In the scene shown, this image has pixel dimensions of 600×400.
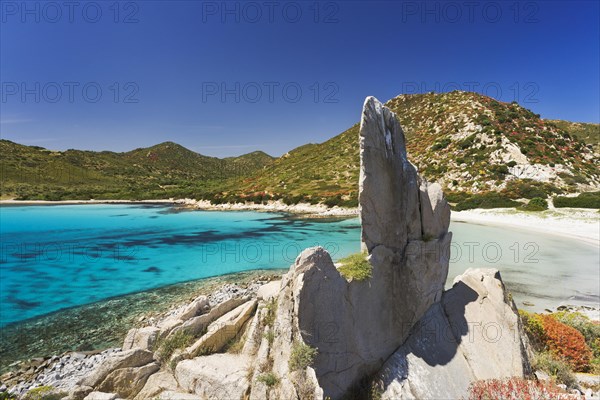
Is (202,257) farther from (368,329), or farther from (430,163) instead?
(430,163)

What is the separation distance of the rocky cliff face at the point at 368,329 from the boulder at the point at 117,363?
0.03 meters

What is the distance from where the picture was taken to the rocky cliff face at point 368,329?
8.35 metres

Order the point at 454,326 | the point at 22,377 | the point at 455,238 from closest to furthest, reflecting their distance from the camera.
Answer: the point at 454,326 < the point at 22,377 < the point at 455,238

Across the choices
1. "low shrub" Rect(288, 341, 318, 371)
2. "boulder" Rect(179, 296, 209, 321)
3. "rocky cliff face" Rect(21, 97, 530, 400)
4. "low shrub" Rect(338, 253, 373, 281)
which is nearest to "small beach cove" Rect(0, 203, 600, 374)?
"boulder" Rect(179, 296, 209, 321)

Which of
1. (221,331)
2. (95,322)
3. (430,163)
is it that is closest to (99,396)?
(221,331)

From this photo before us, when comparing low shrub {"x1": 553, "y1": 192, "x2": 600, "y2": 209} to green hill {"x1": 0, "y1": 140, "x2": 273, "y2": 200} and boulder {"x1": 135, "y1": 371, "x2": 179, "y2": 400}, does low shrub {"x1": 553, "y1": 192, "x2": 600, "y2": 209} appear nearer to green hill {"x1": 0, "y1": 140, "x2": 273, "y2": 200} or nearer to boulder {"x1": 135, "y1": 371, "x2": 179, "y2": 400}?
boulder {"x1": 135, "y1": 371, "x2": 179, "y2": 400}

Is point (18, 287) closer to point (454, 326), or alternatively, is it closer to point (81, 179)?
point (454, 326)

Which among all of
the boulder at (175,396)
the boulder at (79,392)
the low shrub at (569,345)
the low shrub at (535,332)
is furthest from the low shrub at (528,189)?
the boulder at (79,392)

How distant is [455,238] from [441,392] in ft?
101

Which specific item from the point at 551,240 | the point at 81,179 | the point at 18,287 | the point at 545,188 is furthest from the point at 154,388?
the point at 81,179

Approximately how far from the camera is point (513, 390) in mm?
8617

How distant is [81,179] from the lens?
141500mm

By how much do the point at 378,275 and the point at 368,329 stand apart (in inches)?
73.5

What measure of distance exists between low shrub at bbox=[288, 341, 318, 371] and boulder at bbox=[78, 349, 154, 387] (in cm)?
533
